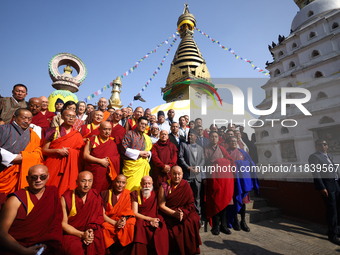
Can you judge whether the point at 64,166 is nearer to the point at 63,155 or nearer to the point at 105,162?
the point at 63,155

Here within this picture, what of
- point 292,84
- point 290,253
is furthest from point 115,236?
point 292,84

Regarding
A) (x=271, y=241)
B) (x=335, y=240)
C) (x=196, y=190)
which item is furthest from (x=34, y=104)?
(x=335, y=240)

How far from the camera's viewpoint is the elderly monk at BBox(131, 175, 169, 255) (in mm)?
2559

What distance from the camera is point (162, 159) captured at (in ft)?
12.3

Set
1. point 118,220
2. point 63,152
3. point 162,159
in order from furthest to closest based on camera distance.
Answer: point 162,159 → point 63,152 → point 118,220

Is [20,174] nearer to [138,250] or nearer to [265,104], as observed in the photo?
[138,250]

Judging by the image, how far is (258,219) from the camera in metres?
4.64

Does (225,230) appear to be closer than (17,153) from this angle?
No

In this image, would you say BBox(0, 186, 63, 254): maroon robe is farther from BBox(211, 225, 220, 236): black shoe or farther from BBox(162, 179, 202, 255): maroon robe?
BBox(211, 225, 220, 236): black shoe

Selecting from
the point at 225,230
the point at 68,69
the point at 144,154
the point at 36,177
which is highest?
the point at 68,69

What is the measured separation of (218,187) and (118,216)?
2.20 metres

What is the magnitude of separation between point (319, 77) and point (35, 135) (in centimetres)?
1209

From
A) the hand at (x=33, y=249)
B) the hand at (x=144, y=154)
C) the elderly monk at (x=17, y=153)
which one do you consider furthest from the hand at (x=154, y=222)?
the elderly monk at (x=17, y=153)

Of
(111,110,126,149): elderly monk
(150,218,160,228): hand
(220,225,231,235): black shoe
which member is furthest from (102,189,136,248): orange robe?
(220,225,231,235): black shoe
